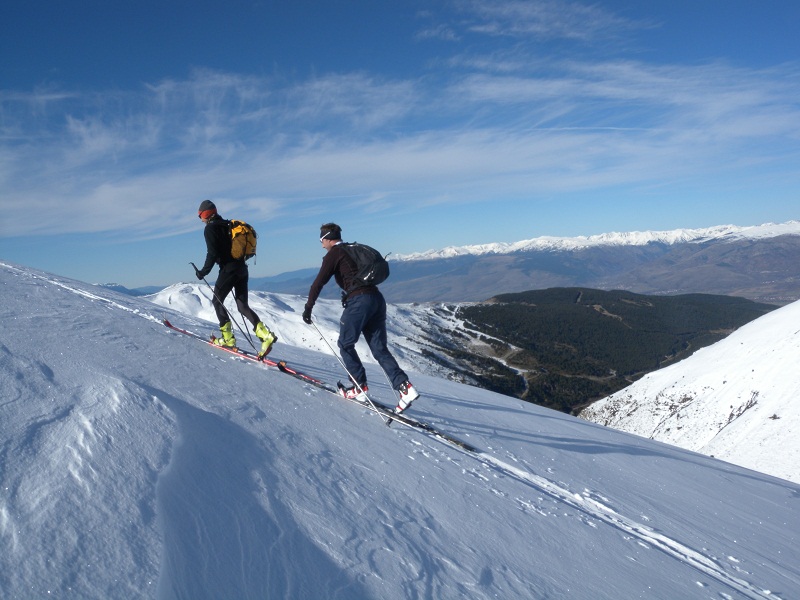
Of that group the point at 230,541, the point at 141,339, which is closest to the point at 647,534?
the point at 230,541

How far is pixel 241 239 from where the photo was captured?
9367 mm

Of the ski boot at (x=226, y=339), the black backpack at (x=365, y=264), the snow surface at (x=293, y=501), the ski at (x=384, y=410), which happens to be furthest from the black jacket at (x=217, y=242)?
the black backpack at (x=365, y=264)

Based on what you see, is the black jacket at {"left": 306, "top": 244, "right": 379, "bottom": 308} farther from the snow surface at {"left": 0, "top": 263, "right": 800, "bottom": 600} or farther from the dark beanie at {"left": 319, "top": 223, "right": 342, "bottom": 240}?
the snow surface at {"left": 0, "top": 263, "right": 800, "bottom": 600}

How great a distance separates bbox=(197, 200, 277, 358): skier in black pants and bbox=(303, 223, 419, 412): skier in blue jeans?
6.93 ft

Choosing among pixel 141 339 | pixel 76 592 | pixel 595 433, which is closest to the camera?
pixel 76 592

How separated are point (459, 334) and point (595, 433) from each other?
13687 centimetres

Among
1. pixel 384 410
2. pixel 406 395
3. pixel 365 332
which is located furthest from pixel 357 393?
pixel 365 332

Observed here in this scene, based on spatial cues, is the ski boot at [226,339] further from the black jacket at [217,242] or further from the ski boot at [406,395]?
the ski boot at [406,395]

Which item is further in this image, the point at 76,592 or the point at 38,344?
the point at 38,344

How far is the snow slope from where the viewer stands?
1194 inches

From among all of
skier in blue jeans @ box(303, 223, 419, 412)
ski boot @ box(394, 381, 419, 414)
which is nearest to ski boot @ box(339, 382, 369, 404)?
skier in blue jeans @ box(303, 223, 419, 412)

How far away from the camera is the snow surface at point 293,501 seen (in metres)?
3.18

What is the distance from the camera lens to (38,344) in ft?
21.5

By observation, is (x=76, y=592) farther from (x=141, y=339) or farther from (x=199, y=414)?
(x=141, y=339)
